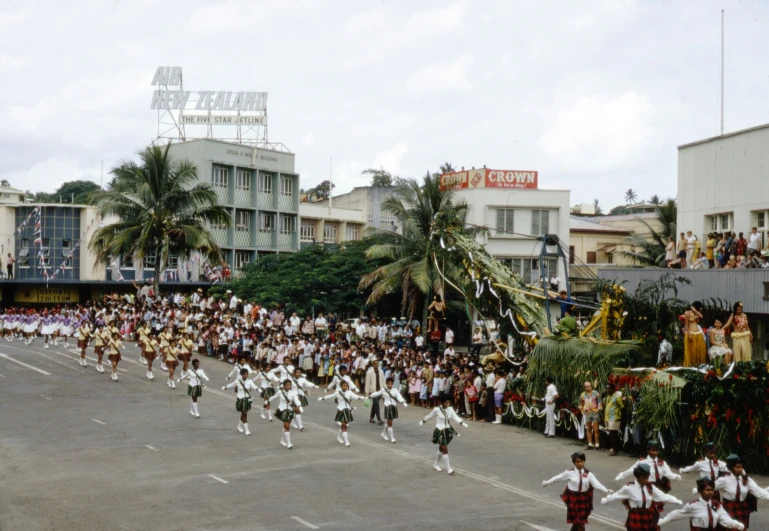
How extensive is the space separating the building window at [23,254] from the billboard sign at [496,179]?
29509 millimetres

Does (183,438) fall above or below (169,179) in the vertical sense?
below

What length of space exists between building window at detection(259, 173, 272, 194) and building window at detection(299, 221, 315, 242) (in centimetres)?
520

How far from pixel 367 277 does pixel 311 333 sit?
322 centimetres

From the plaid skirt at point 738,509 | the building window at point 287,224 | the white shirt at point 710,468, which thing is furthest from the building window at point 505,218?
the plaid skirt at point 738,509

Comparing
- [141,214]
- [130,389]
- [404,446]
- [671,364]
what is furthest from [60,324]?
[671,364]

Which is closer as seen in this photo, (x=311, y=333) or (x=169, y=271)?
(x=311, y=333)

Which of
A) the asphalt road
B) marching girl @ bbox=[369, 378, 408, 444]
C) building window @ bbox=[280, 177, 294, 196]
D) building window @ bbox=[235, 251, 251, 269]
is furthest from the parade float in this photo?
building window @ bbox=[280, 177, 294, 196]

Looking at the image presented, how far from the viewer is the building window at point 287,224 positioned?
190 ft

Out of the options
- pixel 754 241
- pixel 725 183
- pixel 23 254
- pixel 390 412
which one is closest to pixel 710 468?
pixel 390 412

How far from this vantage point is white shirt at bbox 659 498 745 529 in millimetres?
10258

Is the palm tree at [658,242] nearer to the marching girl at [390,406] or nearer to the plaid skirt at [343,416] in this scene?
the marching girl at [390,406]

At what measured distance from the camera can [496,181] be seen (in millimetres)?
43844

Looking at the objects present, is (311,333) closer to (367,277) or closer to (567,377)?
(367,277)

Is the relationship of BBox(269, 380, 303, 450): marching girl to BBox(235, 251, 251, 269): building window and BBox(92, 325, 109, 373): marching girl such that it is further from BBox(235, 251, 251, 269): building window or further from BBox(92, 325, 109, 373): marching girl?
BBox(235, 251, 251, 269): building window
